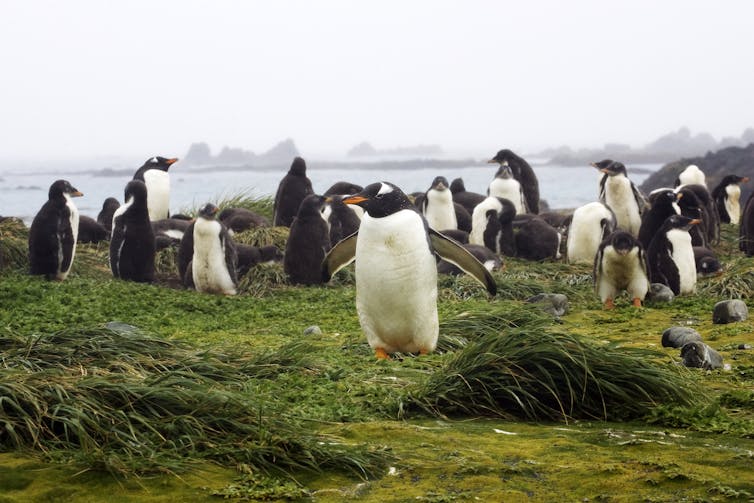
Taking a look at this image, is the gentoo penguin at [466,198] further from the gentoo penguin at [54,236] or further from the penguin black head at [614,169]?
the gentoo penguin at [54,236]

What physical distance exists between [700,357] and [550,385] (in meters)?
1.48

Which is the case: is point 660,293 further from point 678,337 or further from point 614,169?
point 614,169

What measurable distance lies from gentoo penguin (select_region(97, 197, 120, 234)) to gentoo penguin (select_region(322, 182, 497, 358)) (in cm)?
950

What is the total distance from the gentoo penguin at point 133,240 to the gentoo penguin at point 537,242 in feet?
16.3

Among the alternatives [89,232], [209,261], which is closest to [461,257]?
[209,261]

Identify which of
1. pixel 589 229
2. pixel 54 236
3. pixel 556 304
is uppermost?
pixel 54 236

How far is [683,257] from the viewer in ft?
34.4

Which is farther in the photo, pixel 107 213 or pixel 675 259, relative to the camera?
pixel 107 213

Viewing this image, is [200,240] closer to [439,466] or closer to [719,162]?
[439,466]

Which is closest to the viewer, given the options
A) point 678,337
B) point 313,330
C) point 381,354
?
point 381,354

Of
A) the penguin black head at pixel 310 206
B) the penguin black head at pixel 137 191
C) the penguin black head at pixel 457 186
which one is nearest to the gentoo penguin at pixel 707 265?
the penguin black head at pixel 310 206

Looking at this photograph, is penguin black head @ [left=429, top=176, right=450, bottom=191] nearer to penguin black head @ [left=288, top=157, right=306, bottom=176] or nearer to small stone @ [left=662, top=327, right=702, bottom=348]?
penguin black head @ [left=288, top=157, right=306, bottom=176]

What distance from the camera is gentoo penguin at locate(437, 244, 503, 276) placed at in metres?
11.9

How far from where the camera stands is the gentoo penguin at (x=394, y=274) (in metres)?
6.58
